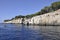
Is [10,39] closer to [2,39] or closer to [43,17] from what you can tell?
[2,39]

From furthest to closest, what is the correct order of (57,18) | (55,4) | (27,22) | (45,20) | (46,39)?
(55,4) < (27,22) < (45,20) < (57,18) < (46,39)

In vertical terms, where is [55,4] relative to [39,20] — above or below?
above

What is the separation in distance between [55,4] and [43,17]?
138ft

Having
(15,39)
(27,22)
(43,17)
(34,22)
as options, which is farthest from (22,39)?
(27,22)

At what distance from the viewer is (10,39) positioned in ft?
143

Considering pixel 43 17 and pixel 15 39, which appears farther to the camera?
pixel 43 17

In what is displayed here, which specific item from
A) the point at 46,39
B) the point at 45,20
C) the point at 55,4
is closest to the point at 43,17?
the point at 45,20

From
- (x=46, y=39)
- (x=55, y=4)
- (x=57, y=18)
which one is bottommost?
(x=46, y=39)

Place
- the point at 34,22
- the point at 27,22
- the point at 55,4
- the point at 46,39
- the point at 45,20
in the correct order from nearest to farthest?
the point at 46,39 → the point at 45,20 → the point at 34,22 → the point at 27,22 → the point at 55,4

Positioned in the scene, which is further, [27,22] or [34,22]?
[27,22]

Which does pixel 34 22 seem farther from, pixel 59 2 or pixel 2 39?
pixel 2 39

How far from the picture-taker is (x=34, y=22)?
12419 centimetres

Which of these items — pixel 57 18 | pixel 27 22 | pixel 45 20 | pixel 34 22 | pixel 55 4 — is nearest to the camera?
pixel 57 18

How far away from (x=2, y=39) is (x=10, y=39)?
188cm
